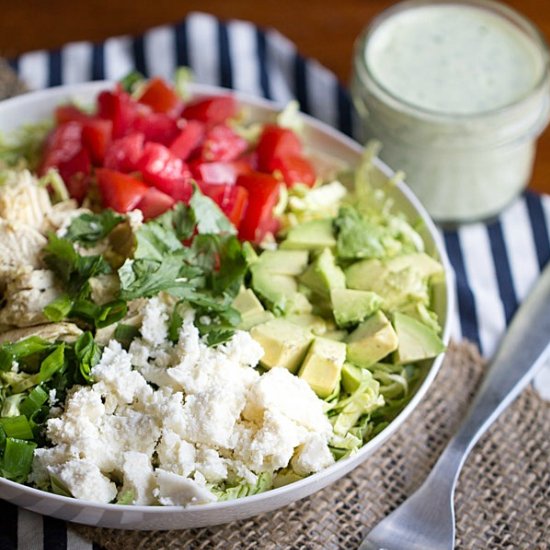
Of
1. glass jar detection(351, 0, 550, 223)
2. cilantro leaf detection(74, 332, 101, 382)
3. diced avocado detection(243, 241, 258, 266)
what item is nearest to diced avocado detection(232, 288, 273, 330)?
diced avocado detection(243, 241, 258, 266)

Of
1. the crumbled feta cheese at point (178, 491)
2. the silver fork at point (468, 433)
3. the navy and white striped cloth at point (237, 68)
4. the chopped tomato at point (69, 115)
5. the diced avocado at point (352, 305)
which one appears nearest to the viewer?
the crumbled feta cheese at point (178, 491)

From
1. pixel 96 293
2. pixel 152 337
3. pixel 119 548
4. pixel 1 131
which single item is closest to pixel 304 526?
A: pixel 119 548

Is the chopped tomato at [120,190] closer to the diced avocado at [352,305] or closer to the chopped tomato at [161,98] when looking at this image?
the chopped tomato at [161,98]

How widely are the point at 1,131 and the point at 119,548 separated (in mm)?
1701

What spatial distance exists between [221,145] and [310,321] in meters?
0.79

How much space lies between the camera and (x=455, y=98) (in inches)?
143

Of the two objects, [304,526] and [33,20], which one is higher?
[33,20]

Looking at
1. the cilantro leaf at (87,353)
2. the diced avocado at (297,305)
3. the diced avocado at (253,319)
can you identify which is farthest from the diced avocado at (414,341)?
the cilantro leaf at (87,353)

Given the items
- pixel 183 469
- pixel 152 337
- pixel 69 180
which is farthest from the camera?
pixel 69 180

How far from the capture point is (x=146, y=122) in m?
3.24

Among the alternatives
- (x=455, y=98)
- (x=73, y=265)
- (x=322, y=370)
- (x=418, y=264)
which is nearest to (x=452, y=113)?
(x=455, y=98)

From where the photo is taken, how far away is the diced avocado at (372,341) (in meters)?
2.67

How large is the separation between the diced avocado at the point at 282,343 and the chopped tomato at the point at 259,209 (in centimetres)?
44

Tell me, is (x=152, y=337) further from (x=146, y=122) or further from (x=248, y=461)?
(x=146, y=122)
